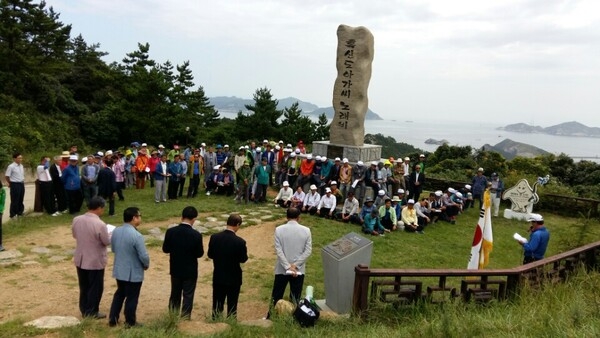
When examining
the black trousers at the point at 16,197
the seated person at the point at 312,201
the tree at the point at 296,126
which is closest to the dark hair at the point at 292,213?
the seated person at the point at 312,201

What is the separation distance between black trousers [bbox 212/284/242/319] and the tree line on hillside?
16.4 meters

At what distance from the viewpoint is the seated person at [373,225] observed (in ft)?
36.3

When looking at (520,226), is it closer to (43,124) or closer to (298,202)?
(298,202)

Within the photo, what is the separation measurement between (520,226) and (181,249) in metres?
11.6

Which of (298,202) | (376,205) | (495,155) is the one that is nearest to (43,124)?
(298,202)

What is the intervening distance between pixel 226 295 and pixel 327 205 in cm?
663

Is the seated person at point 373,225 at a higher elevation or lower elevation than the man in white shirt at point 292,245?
lower

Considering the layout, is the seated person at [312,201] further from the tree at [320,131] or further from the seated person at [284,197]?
the tree at [320,131]

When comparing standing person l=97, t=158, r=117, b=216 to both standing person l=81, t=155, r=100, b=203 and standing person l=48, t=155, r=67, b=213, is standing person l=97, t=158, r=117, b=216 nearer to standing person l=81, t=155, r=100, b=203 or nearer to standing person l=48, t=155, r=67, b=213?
standing person l=81, t=155, r=100, b=203

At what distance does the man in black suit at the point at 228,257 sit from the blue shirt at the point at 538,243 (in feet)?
15.4

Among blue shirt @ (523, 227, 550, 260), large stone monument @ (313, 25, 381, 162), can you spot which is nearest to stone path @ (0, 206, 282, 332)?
large stone monument @ (313, 25, 381, 162)

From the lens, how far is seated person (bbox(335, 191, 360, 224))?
39.0 ft

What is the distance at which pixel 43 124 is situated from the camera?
2419 centimetres

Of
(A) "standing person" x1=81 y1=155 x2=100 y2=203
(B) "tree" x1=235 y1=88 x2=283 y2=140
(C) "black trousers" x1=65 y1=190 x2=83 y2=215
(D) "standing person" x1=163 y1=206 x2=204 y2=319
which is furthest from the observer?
(B) "tree" x1=235 y1=88 x2=283 y2=140
